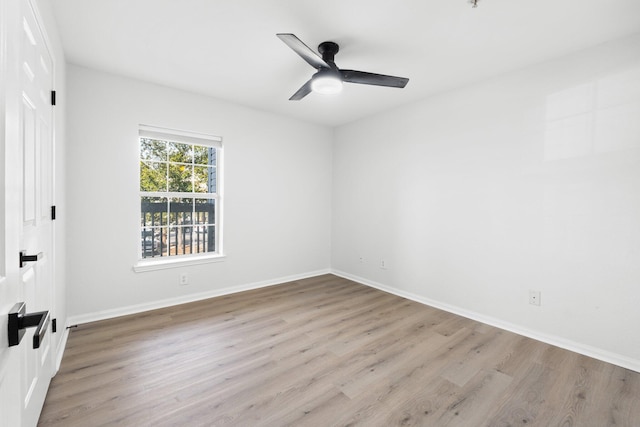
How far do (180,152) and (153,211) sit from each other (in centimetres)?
79

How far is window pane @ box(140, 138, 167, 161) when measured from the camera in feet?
11.0

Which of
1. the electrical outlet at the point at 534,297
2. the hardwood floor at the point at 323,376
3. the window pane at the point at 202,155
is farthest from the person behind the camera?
the window pane at the point at 202,155

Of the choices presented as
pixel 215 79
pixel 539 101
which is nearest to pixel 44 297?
pixel 215 79

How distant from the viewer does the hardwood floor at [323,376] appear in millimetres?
1729

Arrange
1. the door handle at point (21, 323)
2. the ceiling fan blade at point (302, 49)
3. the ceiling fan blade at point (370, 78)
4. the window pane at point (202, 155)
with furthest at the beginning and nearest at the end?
the window pane at point (202, 155) < the ceiling fan blade at point (370, 78) < the ceiling fan blade at point (302, 49) < the door handle at point (21, 323)

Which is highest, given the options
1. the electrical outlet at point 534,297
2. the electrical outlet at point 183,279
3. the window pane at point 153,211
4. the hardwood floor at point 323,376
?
the window pane at point 153,211

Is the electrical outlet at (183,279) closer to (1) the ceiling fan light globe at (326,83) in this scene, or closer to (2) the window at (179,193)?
(2) the window at (179,193)

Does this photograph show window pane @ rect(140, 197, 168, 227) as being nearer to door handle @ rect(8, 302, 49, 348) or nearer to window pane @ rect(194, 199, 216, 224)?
window pane @ rect(194, 199, 216, 224)

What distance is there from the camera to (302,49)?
2074 millimetres

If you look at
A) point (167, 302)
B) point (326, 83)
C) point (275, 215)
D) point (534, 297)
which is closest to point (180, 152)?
point (275, 215)

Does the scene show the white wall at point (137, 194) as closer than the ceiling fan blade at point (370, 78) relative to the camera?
No

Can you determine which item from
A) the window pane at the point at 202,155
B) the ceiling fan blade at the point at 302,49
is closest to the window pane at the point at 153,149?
the window pane at the point at 202,155

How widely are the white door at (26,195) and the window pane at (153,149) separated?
1458 millimetres

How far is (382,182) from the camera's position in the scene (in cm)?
418
